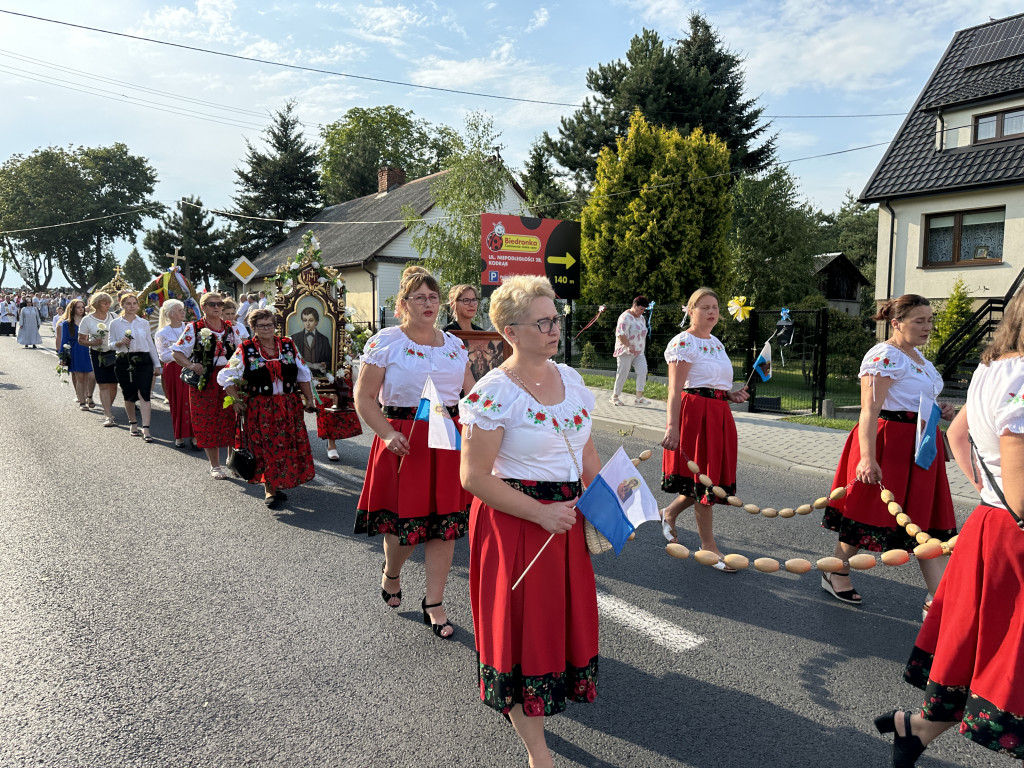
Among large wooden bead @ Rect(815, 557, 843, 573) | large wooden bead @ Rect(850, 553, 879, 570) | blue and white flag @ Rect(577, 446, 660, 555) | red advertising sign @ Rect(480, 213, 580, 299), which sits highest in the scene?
red advertising sign @ Rect(480, 213, 580, 299)

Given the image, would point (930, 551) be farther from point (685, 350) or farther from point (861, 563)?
point (685, 350)

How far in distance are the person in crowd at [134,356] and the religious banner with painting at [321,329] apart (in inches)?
109

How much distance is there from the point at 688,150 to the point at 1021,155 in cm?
849

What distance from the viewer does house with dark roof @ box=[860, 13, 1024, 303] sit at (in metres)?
18.3

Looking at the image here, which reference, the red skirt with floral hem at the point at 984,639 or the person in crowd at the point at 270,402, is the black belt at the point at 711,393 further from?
the person in crowd at the point at 270,402

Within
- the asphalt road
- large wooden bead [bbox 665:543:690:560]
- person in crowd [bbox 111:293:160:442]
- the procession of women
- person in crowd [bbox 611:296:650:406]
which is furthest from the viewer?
person in crowd [bbox 611:296:650:406]

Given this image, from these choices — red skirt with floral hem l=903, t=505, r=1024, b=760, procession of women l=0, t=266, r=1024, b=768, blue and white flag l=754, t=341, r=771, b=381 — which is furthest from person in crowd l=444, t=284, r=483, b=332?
red skirt with floral hem l=903, t=505, r=1024, b=760

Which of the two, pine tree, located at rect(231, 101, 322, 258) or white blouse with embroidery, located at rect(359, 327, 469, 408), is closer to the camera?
white blouse with embroidery, located at rect(359, 327, 469, 408)

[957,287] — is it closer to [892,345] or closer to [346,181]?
[892,345]

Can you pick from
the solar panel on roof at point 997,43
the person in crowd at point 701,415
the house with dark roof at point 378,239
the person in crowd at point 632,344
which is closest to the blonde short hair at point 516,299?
the person in crowd at point 701,415

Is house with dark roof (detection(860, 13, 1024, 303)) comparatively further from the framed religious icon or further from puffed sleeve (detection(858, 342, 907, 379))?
puffed sleeve (detection(858, 342, 907, 379))

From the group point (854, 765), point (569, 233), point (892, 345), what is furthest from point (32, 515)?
point (569, 233)

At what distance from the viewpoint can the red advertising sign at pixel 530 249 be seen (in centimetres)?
1773

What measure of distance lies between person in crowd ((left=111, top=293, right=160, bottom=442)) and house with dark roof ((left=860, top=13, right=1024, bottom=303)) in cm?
1945
